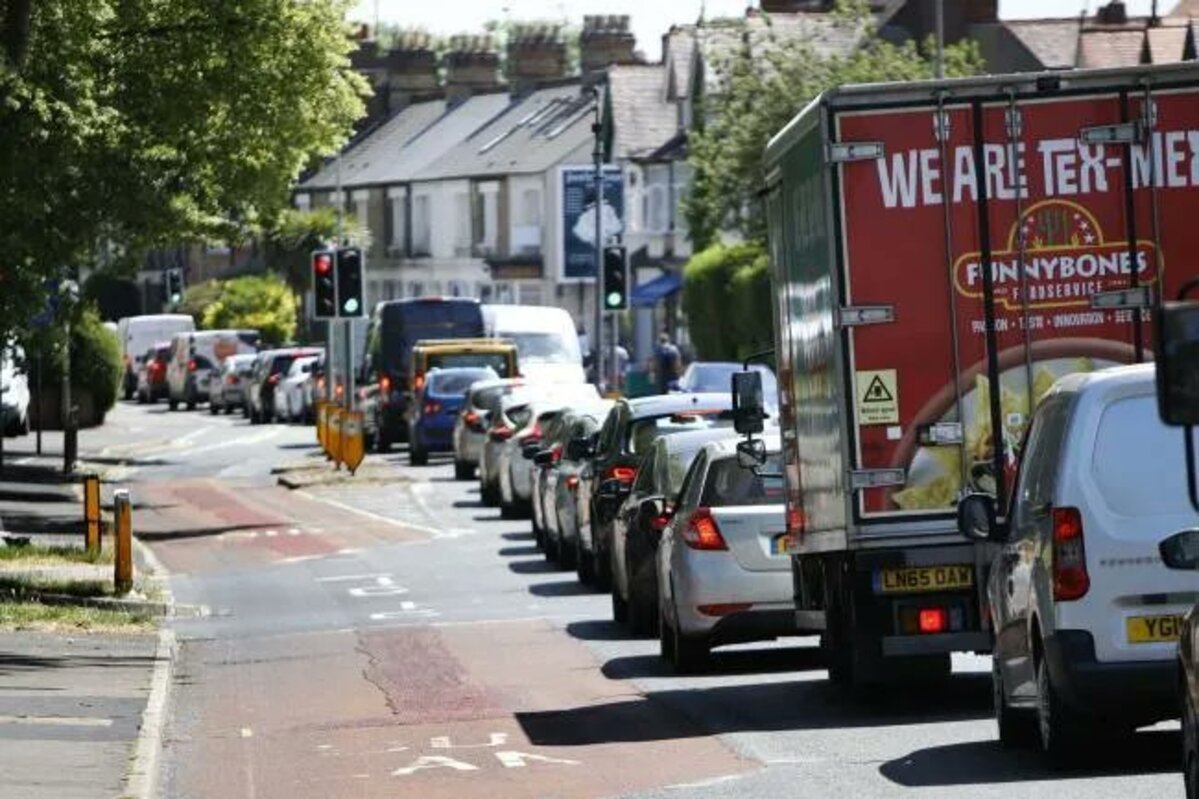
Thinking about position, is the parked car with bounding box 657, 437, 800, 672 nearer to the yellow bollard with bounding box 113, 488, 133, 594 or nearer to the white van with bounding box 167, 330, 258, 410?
the yellow bollard with bounding box 113, 488, 133, 594

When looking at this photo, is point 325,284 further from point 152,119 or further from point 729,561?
point 729,561

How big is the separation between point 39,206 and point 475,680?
12930mm

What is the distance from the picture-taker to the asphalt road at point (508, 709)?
14.7m

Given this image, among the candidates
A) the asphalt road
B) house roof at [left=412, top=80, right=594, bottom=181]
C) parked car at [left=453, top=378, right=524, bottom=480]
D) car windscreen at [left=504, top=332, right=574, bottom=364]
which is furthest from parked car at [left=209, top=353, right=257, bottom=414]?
the asphalt road

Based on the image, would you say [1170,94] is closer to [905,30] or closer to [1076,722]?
[1076,722]

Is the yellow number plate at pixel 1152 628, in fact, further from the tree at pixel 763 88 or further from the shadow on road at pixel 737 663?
the tree at pixel 763 88

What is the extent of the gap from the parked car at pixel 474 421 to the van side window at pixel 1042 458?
106 feet

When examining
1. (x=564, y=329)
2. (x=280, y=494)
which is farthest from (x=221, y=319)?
(x=280, y=494)

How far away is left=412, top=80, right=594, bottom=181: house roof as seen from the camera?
9850 cm

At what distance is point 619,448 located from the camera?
2812cm

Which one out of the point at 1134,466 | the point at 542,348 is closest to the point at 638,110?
the point at 542,348

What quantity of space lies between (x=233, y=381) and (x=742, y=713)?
6884cm

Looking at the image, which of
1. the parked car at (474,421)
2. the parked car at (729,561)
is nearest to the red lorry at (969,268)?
the parked car at (729,561)

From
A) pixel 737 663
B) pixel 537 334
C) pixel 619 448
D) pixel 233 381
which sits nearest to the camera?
pixel 737 663
